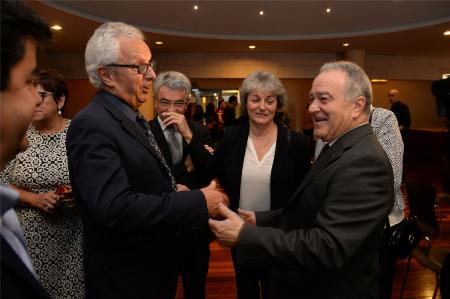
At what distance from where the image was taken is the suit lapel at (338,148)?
1.40 m

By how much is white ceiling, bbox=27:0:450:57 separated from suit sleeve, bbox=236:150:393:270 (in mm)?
6146

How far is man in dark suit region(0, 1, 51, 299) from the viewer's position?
0.74 meters

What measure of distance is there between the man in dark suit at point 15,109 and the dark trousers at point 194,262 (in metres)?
1.68

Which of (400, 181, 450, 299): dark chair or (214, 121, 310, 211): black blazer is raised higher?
(214, 121, 310, 211): black blazer

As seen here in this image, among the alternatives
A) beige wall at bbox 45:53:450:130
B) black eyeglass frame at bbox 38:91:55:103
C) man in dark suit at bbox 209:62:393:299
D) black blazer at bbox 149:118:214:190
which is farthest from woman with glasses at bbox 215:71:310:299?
beige wall at bbox 45:53:450:130

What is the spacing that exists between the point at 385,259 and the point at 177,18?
674cm

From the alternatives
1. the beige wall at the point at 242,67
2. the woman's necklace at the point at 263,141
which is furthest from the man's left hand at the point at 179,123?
the beige wall at the point at 242,67

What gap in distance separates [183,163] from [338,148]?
1212 millimetres

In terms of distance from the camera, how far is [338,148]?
1424 millimetres

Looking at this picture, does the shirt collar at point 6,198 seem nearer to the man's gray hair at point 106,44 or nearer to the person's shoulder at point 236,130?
the man's gray hair at point 106,44

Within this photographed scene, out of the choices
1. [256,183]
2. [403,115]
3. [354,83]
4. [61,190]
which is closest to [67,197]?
[61,190]

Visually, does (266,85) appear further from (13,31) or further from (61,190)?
(13,31)

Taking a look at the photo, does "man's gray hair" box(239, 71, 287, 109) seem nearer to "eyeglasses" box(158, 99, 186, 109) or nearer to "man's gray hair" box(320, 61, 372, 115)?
"eyeglasses" box(158, 99, 186, 109)

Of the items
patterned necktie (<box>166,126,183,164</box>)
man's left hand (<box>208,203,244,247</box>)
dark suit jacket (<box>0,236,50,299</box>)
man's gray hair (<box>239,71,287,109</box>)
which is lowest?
man's left hand (<box>208,203,244,247</box>)
